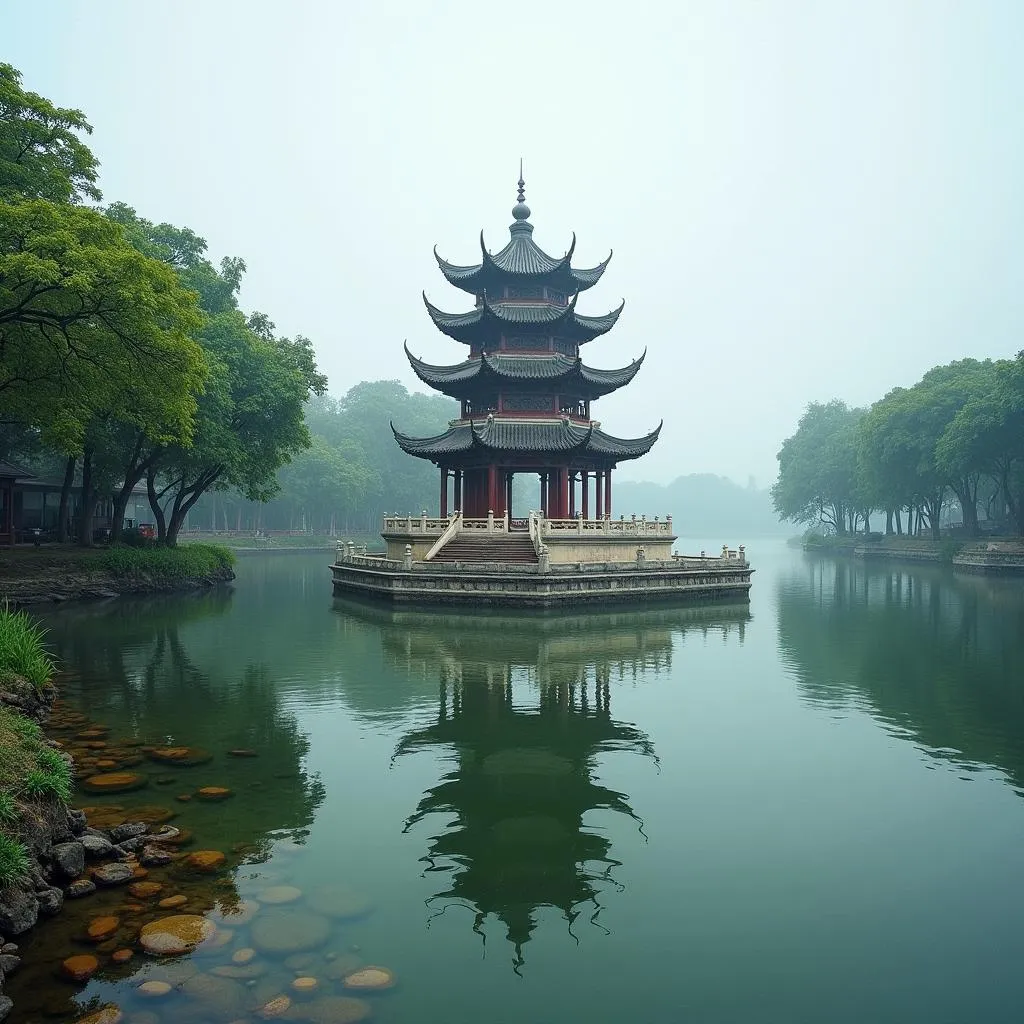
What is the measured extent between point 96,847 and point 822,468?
90.7 metres

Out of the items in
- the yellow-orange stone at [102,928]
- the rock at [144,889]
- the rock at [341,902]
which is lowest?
the rock at [341,902]

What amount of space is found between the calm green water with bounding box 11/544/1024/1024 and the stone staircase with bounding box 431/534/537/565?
11413 millimetres

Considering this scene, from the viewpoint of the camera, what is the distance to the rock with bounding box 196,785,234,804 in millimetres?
11061

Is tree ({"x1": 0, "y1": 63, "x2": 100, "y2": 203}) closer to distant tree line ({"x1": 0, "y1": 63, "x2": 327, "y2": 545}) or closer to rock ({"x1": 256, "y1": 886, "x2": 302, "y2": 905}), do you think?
distant tree line ({"x1": 0, "y1": 63, "x2": 327, "y2": 545})

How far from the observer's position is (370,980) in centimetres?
700

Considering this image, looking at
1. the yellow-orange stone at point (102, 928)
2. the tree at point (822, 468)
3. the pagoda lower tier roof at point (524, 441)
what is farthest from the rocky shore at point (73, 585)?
the tree at point (822, 468)

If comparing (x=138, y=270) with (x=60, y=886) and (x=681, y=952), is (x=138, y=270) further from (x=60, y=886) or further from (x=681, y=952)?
(x=681, y=952)

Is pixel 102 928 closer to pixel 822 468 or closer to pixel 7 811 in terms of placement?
pixel 7 811

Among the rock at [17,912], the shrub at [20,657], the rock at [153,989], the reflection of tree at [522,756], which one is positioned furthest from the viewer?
the shrub at [20,657]

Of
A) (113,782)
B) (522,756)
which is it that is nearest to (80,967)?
(113,782)

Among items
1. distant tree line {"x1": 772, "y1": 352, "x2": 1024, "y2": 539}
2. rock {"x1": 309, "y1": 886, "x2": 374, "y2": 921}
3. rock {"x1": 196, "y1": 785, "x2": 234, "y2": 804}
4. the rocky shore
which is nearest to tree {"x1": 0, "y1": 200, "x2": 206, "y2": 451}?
the rocky shore

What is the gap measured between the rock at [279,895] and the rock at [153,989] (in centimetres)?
149

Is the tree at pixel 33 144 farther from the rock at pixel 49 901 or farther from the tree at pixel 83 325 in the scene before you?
the rock at pixel 49 901

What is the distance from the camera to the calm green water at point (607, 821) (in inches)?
278
